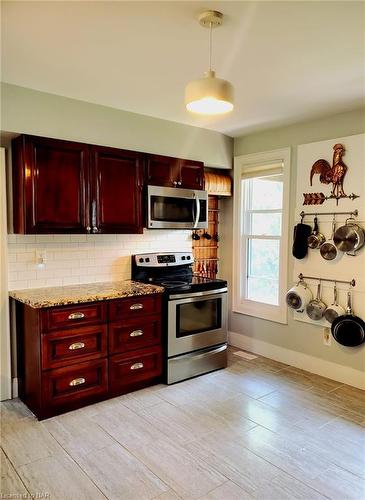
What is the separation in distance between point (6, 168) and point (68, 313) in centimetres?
126

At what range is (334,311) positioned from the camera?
3.37 metres

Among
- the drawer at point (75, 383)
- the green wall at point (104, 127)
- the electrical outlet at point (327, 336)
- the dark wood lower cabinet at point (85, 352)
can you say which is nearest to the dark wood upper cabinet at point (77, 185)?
the green wall at point (104, 127)

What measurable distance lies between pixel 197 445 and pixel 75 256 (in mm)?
1852

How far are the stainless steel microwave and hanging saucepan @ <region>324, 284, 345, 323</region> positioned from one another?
1426 mm

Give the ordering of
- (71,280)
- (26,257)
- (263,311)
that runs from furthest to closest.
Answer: (263,311) → (71,280) → (26,257)

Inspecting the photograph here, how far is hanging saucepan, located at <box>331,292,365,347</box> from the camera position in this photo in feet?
10.5

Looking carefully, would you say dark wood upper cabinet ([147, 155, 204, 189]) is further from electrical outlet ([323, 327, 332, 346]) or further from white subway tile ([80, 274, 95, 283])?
electrical outlet ([323, 327, 332, 346])

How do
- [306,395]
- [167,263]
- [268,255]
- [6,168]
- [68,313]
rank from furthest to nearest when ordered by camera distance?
1. [268,255]
2. [167,263]
3. [306,395]
4. [6,168]
5. [68,313]

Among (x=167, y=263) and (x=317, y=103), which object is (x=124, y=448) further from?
(x=317, y=103)

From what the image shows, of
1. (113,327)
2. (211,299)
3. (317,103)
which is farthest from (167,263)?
(317,103)

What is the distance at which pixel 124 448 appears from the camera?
2.34 meters

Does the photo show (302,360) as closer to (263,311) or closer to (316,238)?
(263,311)

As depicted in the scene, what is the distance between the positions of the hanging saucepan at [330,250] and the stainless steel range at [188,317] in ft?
3.25

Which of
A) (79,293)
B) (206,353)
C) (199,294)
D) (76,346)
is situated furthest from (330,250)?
(76,346)
